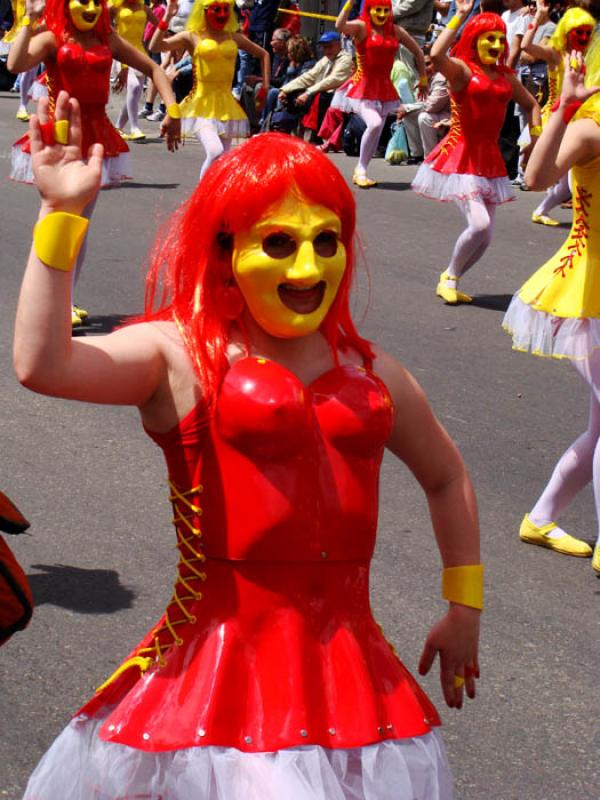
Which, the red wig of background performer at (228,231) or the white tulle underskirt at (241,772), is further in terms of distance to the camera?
the red wig of background performer at (228,231)

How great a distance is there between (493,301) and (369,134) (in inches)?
204

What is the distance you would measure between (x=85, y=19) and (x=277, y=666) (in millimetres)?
6568

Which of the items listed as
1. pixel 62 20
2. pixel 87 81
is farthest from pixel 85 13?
pixel 87 81

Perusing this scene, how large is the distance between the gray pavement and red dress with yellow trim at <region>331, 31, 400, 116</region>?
18.7ft

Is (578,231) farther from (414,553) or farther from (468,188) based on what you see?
(468,188)

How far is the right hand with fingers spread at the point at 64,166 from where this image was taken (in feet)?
8.00

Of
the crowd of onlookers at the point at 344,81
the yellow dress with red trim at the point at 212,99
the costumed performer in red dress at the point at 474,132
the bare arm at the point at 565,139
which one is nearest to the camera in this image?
the bare arm at the point at 565,139

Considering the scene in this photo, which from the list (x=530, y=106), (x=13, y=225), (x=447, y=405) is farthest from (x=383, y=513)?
(x=13, y=225)

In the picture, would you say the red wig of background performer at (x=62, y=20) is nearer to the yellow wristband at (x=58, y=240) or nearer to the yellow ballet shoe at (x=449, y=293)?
the yellow ballet shoe at (x=449, y=293)

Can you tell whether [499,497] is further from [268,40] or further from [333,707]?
[268,40]

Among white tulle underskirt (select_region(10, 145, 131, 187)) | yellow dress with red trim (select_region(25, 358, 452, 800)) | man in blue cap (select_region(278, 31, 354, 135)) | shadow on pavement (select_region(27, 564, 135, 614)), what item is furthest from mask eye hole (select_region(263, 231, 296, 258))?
man in blue cap (select_region(278, 31, 354, 135))

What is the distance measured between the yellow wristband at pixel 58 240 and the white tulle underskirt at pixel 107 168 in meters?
6.39

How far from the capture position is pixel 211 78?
12.9 metres

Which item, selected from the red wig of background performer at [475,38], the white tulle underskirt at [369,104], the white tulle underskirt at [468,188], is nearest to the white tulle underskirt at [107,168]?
the white tulle underskirt at [468,188]
